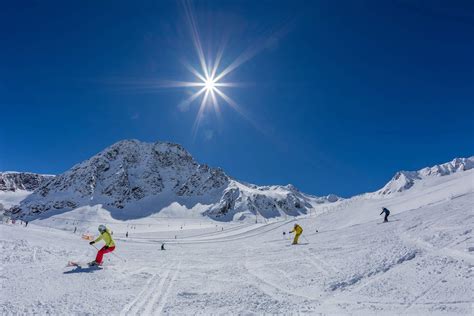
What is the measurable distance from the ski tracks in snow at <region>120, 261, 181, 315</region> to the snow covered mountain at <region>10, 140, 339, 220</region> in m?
120

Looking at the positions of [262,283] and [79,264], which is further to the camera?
[79,264]

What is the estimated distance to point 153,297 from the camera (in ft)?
24.6

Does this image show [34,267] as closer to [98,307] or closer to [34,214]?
[98,307]

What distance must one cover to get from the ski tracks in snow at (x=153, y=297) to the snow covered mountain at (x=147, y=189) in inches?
4728


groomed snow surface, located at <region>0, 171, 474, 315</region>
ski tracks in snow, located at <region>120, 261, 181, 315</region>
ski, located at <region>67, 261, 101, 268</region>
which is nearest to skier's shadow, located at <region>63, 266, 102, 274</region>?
groomed snow surface, located at <region>0, 171, 474, 315</region>

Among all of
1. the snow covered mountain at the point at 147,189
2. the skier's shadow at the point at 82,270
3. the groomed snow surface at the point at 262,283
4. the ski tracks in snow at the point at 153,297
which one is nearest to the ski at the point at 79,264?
the groomed snow surface at the point at 262,283

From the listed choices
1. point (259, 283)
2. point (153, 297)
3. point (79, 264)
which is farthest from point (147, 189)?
point (153, 297)

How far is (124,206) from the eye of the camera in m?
135

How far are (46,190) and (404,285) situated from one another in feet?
574

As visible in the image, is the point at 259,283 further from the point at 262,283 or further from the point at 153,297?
the point at 153,297

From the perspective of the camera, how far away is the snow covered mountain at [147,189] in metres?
133

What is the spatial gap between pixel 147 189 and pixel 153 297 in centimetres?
15526

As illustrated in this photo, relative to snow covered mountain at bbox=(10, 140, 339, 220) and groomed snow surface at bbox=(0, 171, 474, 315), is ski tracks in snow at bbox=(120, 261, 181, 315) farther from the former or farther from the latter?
snow covered mountain at bbox=(10, 140, 339, 220)

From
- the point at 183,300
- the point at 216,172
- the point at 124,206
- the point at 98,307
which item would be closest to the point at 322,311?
the point at 183,300
